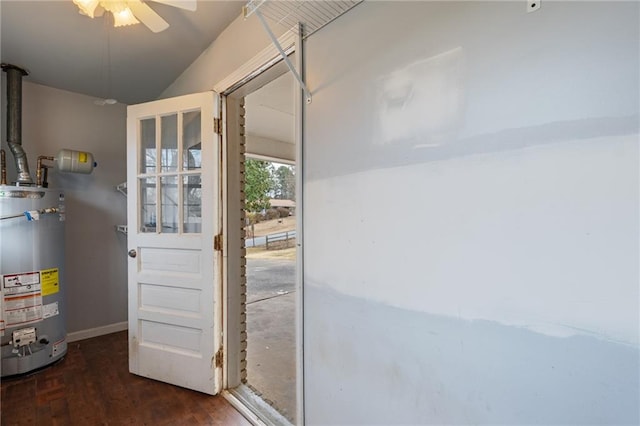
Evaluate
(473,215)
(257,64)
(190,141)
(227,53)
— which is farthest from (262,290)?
(473,215)

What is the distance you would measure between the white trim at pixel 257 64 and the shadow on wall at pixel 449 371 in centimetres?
120

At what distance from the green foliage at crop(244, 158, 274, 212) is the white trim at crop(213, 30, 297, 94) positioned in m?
6.54

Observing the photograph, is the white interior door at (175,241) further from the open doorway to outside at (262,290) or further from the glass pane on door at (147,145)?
the open doorway to outside at (262,290)

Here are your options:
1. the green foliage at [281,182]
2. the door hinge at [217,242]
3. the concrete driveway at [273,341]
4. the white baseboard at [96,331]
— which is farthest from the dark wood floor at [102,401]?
the green foliage at [281,182]

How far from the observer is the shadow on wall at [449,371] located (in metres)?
0.68

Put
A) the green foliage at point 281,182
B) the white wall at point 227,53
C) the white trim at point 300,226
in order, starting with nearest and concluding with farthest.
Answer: the white trim at point 300,226 → the white wall at point 227,53 → the green foliage at point 281,182

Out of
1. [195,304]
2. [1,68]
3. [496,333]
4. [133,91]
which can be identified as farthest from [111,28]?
[496,333]

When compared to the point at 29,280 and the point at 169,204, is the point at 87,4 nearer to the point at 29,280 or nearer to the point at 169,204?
the point at 169,204

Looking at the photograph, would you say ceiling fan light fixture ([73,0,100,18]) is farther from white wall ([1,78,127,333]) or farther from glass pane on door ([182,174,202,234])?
white wall ([1,78,127,333])

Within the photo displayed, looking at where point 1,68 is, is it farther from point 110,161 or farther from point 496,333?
point 496,333

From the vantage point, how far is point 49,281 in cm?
238

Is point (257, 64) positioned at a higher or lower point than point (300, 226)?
higher

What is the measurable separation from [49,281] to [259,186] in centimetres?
651

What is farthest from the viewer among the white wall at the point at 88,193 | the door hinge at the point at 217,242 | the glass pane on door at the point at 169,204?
the white wall at the point at 88,193
